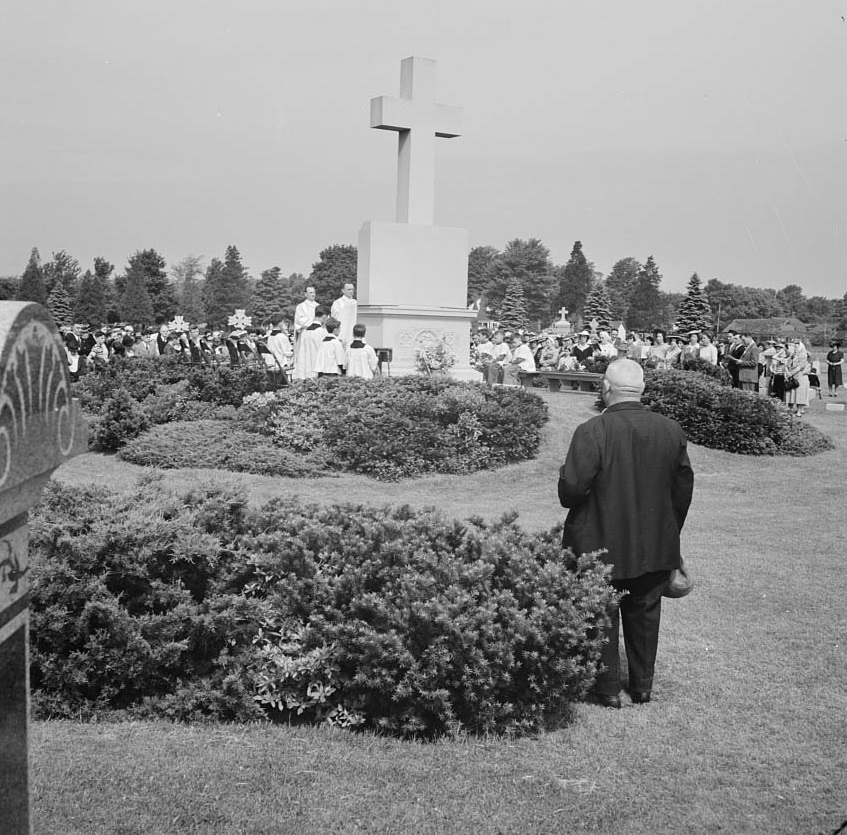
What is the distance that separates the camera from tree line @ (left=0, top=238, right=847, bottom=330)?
63250mm

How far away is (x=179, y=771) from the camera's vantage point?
3943 mm

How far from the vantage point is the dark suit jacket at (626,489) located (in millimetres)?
4930

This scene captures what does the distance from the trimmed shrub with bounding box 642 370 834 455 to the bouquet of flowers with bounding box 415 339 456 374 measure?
12.0 ft

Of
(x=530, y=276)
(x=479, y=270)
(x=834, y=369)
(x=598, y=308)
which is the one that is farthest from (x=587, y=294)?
(x=834, y=369)

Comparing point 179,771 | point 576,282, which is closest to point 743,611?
point 179,771

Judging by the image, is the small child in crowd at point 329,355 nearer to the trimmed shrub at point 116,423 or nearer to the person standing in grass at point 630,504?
→ the trimmed shrub at point 116,423

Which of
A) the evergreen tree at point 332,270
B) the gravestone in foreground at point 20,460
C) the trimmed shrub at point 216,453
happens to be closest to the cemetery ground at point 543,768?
the gravestone in foreground at point 20,460

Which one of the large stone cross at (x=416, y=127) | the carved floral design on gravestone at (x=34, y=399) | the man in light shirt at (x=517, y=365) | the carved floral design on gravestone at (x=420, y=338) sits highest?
the large stone cross at (x=416, y=127)

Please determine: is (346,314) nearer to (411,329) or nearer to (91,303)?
(411,329)

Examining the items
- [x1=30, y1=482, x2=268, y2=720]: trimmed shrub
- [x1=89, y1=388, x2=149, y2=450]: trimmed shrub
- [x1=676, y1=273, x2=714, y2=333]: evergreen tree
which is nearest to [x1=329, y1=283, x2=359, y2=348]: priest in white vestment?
[x1=89, y1=388, x2=149, y2=450]: trimmed shrub

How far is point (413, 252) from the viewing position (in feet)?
59.8

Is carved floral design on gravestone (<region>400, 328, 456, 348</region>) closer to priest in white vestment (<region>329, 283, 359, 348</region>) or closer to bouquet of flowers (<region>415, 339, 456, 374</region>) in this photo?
bouquet of flowers (<region>415, 339, 456, 374</region>)

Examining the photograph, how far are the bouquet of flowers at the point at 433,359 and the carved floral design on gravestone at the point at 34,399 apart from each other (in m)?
15.5

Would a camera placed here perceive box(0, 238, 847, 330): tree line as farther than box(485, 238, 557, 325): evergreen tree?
No
